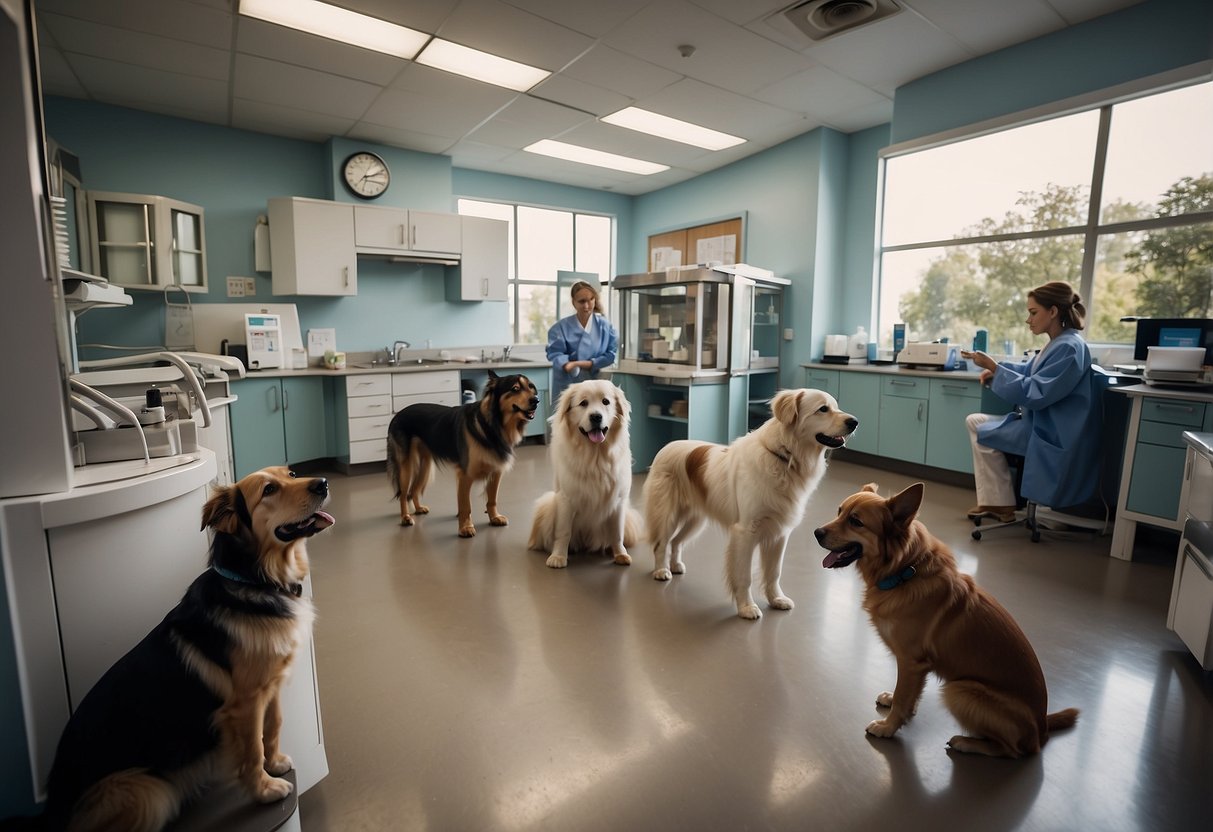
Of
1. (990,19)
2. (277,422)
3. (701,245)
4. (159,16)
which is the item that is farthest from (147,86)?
(990,19)

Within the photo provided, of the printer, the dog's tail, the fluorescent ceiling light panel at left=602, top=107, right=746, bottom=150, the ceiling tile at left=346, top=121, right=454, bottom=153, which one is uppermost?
the fluorescent ceiling light panel at left=602, top=107, right=746, bottom=150

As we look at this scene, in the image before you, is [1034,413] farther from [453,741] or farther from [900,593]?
[453,741]

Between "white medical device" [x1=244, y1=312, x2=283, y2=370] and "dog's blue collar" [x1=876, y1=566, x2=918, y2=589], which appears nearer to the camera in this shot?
"dog's blue collar" [x1=876, y1=566, x2=918, y2=589]

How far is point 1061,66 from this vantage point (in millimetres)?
4004

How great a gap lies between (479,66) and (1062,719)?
4.88 metres

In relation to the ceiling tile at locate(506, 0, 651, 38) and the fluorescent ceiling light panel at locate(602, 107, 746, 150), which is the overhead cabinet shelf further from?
the ceiling tile at locate(506, 0, 651, 38)

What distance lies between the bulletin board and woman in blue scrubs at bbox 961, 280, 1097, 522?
354 centimetres

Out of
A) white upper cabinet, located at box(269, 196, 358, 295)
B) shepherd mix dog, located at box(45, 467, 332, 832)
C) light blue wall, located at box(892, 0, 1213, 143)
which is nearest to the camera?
shepherd mix dog, located at box(45, 467, 332, 832)

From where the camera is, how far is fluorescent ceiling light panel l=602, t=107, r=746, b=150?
524 cm

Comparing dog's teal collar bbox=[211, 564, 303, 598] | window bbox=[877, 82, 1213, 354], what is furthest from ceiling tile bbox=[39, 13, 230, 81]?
window bbox=[877, 82, 1213, 354]

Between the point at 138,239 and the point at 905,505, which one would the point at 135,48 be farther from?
the point at 905,505

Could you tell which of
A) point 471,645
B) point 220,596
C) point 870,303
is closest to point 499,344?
point 870,303

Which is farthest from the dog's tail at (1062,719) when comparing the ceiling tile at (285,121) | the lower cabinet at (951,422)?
the ceiling tile at (285,121)

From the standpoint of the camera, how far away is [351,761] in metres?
A: 1.66
